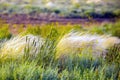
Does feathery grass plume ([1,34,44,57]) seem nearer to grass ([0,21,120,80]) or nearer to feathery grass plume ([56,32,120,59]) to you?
grass ([0,21,120,80])

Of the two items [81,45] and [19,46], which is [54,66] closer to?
[19,46]

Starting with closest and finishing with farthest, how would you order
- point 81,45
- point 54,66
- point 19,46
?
1. point 54,66
2. point 19,46
3. point 81,45

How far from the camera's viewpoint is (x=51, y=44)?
910 centimetres

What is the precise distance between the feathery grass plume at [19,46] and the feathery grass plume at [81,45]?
0.61 metres

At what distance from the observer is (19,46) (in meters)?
10.1

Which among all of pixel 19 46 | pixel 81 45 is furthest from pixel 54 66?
pixel 81 45

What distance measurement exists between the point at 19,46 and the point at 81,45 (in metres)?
1.98

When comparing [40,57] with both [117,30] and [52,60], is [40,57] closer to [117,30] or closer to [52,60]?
[52,60]

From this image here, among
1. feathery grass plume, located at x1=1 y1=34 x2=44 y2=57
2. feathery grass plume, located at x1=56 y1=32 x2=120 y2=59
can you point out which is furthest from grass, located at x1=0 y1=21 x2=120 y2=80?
feathery grass plume, located at x1=56 y1=32 x2=120 y2=59

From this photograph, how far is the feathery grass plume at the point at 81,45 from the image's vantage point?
1033 centimetres

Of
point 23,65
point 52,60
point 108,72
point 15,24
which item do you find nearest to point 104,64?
point 108,72

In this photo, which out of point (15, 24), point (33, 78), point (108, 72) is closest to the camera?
point (33, 78)

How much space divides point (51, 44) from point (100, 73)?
1.47m

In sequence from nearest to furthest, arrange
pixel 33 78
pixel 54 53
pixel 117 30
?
pixel 33 78 → pixel 54 53 → pixel 117 30
